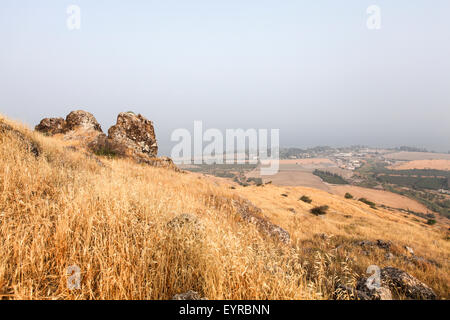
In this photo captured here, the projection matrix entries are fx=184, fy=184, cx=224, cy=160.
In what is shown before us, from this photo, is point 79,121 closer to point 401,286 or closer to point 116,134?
point 116,134

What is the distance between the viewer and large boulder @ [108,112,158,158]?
1609 cm

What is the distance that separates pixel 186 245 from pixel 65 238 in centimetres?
167

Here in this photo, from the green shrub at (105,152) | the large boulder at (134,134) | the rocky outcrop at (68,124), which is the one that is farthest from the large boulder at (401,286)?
the rocky outcrop at (68,124)

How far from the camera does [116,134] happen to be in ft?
53.4

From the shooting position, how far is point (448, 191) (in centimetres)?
10806

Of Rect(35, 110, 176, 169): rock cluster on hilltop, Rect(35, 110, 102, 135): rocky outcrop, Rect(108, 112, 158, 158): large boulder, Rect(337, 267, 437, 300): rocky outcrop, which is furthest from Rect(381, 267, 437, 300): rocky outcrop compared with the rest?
Rect(35, 110, 102, 135): rocky outcrop

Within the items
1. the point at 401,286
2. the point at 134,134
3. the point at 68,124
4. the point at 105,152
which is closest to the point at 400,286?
the point at 401,286

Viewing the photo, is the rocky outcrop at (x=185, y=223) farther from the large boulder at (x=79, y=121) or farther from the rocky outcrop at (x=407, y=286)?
the large boulder at (x=79, y=121)

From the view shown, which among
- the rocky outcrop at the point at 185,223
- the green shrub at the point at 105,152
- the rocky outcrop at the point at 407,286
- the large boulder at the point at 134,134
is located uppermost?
the large boulder at the point at 134,134

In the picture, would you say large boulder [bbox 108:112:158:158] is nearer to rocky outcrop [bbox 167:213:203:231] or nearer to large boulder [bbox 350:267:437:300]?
rocky outcrop [bbox 167:213:203:231]

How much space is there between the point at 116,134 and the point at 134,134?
1.70m

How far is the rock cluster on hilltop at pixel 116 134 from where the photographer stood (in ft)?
49.9
